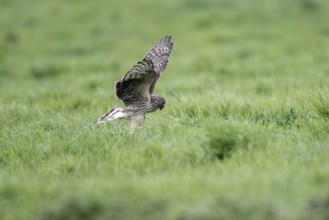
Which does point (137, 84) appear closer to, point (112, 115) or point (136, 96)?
point (136, 96)

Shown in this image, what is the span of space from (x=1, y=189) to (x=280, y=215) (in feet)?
7.35

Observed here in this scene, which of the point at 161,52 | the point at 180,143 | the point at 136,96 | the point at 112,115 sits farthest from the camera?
the point at 161,52

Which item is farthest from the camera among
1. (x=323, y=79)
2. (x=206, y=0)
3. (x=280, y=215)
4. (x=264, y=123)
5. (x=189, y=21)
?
(x=206, y=0)

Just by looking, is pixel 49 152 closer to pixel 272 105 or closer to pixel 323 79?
pixel 272 105

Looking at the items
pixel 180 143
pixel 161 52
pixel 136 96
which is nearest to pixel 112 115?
pixel 136 96

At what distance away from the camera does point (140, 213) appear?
3881mm

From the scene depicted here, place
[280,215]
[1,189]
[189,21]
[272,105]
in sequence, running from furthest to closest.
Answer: [189,21], [272,105], [1,189], [280,215]

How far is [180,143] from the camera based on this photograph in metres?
5.34

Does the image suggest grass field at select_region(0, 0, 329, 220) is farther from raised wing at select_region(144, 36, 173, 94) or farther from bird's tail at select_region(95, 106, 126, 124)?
raised wing at select_region(144, 36, 173, 94)

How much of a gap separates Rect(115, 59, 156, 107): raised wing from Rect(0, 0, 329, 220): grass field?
0.34m

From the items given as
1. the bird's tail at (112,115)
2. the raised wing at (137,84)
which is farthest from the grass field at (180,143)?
the raised wing at (137,84)

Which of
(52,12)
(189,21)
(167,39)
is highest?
(52,12)

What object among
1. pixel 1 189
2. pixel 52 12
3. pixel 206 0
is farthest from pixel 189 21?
pixel 1 189

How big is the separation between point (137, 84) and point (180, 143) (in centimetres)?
159
